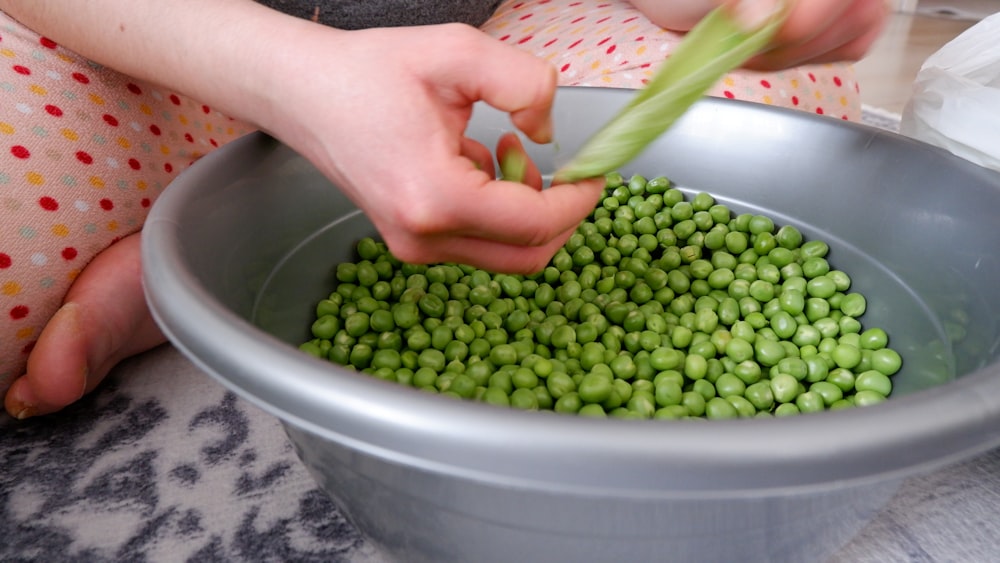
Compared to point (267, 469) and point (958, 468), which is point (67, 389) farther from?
point (958, 468)

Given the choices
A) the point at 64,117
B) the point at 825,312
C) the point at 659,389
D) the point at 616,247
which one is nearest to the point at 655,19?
the point at 616,247

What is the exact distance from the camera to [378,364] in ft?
2.52

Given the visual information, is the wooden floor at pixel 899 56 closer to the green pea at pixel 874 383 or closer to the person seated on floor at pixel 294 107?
the person seated on floor at pixel 294 107

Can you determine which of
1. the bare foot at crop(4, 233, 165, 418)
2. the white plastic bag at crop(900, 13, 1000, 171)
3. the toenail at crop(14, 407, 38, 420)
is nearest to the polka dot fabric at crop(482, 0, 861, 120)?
the white plastic bag at crop(900, 13, 1000, 171)

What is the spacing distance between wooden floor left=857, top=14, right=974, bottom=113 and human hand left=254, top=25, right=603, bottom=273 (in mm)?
1786

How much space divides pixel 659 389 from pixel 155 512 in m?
0.51

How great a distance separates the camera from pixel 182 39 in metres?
0.70

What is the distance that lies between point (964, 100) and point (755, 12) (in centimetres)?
64

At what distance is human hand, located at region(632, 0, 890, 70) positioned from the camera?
60 centimetres

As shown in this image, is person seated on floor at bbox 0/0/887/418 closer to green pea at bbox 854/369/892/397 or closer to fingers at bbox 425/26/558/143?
fingers at bbox 425/26/558/143

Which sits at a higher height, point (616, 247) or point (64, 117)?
point (64, 117)

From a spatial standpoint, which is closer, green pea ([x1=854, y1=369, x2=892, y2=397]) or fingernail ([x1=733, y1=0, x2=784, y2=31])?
fingernail ([x1=733, y1=0, x2=784, y2=31])

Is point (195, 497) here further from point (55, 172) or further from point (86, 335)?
point (55, 172)

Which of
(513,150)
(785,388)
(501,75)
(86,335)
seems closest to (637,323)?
(785,388)
